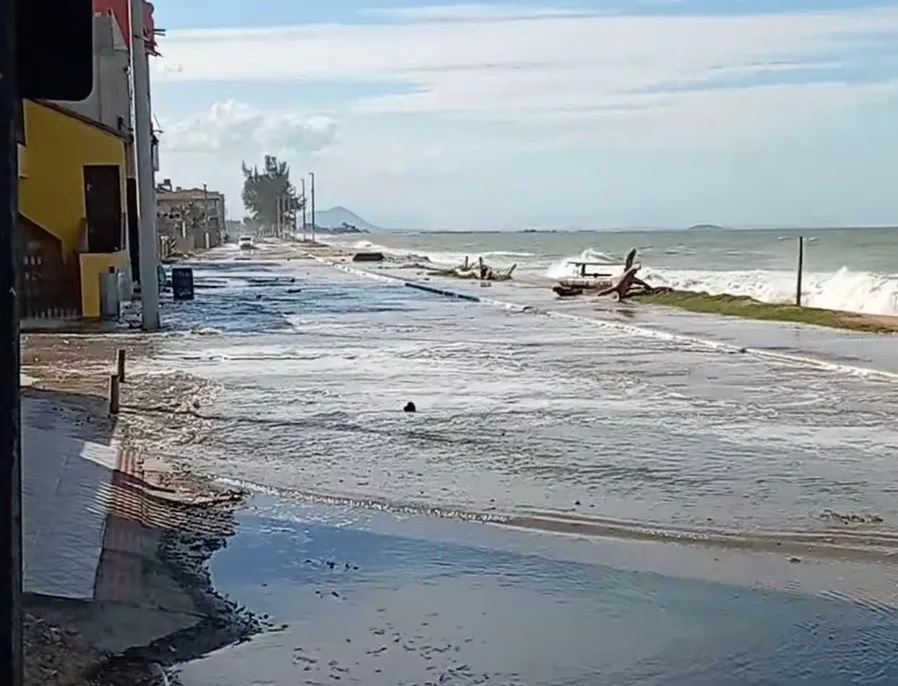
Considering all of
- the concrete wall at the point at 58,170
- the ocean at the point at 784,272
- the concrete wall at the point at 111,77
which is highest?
the concrete wall at the point at 111,77

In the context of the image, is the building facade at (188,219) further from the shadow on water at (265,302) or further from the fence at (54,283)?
the fence at (54,283)

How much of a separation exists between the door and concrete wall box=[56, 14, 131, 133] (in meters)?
5.20

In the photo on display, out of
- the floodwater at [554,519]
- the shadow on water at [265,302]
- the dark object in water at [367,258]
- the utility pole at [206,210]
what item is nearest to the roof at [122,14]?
the shadow on water at [265,302]

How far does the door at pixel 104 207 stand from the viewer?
29.8 m

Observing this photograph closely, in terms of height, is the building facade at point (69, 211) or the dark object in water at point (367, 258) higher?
the building facade at point (69, 211)

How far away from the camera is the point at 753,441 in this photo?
515 inches

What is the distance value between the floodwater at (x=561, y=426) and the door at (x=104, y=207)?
4.79 m

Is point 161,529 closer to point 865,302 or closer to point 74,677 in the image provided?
point 74,677

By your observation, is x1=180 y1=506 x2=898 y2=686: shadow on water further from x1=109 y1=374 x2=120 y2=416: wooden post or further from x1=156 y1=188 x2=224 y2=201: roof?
x1=156 y1=188 x2=224 y2=201: roof

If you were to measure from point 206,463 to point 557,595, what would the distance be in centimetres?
476

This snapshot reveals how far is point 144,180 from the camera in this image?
25.8m

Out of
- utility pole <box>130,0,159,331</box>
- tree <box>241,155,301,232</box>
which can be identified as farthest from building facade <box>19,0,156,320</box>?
tree <box>241,155,301,232</box>

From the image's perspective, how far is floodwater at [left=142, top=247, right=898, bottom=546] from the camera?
400 inches

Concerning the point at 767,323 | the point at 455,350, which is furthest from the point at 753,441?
the point at 767,323
